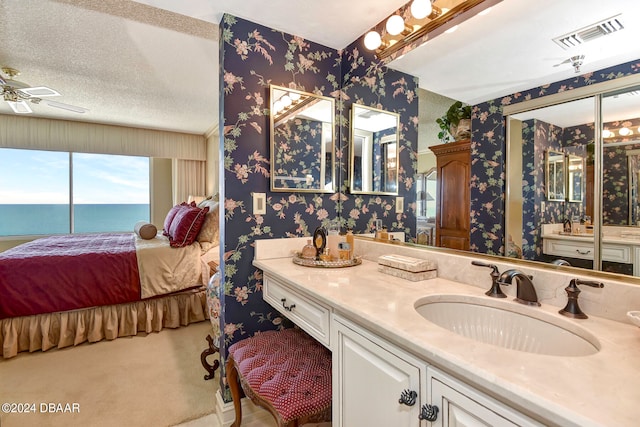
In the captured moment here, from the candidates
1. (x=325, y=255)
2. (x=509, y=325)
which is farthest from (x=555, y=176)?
(x=325, y=255)

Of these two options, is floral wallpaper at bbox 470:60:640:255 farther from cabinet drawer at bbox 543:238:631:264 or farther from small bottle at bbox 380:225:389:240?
small bottle at bbox 380:225:389:240

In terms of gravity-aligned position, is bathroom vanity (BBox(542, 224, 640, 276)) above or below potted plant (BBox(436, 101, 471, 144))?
below

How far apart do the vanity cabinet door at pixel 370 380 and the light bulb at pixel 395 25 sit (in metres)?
1.38

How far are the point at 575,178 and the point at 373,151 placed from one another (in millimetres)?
1108

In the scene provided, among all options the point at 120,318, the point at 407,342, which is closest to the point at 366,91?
the point at 407,342

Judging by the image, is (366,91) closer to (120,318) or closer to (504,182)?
(504,182)

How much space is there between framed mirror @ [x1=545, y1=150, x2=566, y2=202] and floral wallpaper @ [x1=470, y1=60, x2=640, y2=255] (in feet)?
0.49

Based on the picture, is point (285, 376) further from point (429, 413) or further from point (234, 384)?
point (429, 413)

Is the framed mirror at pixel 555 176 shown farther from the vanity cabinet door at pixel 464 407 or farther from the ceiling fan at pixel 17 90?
the ceiling fan at pixel 17 90

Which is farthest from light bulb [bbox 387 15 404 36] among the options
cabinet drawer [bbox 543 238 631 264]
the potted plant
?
cabinet drawer [bbox 543 238 631 264]

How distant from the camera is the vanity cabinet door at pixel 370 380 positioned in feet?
2.37

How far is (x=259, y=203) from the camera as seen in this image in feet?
5.49

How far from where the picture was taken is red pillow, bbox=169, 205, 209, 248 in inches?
115

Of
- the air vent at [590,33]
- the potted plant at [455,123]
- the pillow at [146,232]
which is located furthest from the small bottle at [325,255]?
the pillow at [146,232]
